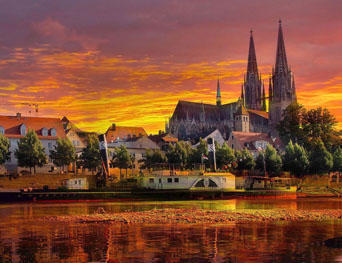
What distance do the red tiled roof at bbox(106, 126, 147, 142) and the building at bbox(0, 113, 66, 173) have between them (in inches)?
1144

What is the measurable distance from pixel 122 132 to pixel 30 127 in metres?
38.6

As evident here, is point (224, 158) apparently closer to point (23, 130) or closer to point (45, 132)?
point (45, 132)

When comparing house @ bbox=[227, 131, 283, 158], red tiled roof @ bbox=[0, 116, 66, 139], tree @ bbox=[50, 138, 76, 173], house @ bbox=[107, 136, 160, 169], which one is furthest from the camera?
house @ bbox=[227, 131, 283, 158]

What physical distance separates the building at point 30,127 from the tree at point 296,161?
145ft

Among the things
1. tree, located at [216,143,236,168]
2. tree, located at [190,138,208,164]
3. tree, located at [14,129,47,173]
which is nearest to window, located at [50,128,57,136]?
tree, located at [14,129,47,173]

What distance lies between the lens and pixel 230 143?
14538cm

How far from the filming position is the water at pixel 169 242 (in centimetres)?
2409

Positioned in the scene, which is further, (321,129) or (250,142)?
(250,142)

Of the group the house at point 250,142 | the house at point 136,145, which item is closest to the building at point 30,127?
the house at point 136,145

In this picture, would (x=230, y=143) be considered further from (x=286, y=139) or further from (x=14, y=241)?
(x=14, y=241)

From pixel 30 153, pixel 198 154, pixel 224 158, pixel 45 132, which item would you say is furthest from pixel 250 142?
pixel 30 153

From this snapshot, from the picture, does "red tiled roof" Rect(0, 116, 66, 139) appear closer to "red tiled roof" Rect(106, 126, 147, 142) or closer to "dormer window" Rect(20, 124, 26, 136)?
"dormer window" Rect(20, 124, 26, 136)

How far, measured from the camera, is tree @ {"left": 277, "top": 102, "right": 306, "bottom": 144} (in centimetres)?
14482

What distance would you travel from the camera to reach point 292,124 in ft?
487
